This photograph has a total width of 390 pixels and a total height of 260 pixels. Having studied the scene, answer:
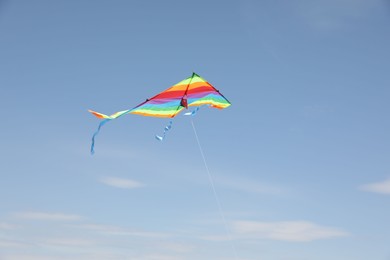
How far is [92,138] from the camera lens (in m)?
14.0

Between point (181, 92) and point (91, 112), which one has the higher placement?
point (181, 92)

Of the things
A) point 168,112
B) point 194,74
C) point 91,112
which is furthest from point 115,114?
point 194,74

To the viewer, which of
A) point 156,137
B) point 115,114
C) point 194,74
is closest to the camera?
point 156,137

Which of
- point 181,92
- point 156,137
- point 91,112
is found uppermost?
point 181,92

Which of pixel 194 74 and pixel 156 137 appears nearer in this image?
pixel 156 137

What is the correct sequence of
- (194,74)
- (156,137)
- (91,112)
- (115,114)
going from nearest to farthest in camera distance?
(156,137)
(91,112)
(115,114)
(194,74)

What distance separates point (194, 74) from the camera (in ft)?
57.2

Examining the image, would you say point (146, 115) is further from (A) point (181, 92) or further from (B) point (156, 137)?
(B) point (156, 137)

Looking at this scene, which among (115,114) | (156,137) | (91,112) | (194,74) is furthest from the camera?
(194,74)

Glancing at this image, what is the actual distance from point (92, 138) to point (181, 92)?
5.19 m

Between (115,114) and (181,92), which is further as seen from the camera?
(181,92)

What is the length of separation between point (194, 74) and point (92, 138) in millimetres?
5866

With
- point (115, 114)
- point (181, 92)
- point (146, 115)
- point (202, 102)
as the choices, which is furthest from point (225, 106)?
point (115, 114)

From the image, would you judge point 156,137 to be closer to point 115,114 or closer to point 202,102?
point 115,114
